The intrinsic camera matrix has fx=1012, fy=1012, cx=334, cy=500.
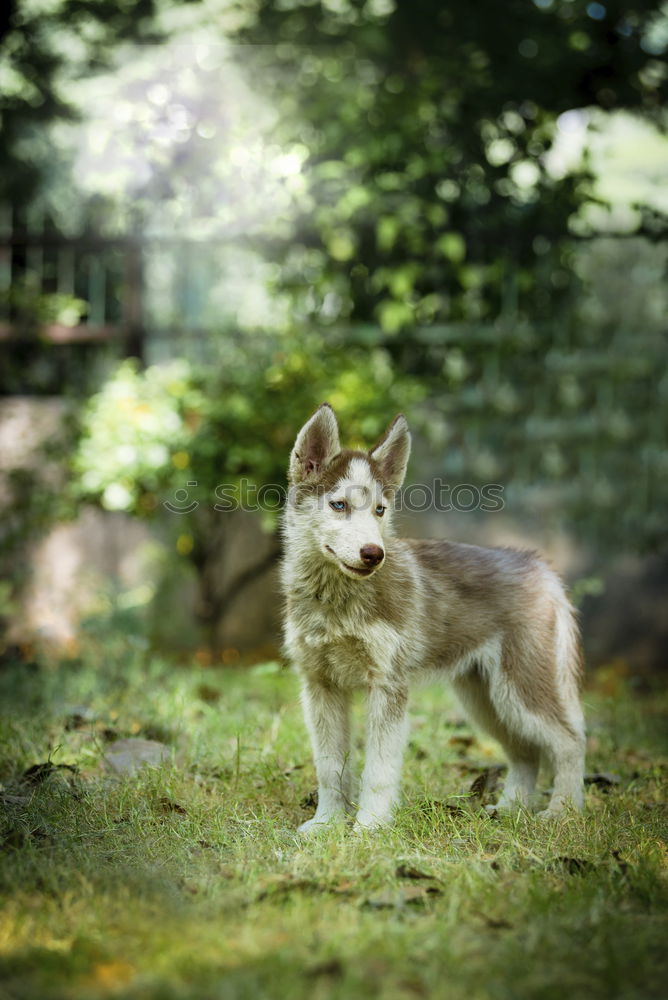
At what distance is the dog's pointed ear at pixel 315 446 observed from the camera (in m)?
3.99

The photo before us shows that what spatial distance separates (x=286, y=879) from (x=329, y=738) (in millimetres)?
995

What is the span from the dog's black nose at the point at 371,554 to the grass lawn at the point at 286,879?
0.94 m

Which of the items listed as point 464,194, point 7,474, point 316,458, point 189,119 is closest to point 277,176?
point 189,119

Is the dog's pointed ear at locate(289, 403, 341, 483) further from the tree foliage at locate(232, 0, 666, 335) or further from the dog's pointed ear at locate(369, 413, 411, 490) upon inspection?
the tree foliage at locate(232, 0, 666, 335)

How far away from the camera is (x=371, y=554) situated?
3.67 metres

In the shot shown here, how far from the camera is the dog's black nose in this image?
368 centimetres

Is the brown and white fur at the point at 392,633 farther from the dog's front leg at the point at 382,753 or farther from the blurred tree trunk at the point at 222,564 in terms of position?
the blurred tree trunk at the point at 222,564

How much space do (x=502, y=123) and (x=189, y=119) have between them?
2.51 meters

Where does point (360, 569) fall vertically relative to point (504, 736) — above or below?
above

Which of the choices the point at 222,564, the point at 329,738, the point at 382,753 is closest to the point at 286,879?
the point at 382,753

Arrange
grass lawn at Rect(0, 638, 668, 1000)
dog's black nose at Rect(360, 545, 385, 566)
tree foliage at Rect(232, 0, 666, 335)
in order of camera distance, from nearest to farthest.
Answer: grass lawn at Rect(0, 638, 668, 1000) → dog's black nose at Rect(360, 545, 385, 566) → tree foliage at Rect(232, 0, 666, 335)

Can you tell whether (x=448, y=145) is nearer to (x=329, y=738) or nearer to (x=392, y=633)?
(x=392, y=633)

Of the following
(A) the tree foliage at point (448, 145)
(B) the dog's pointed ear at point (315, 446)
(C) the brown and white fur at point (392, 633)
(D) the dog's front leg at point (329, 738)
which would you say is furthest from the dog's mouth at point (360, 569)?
(A) the tree foliage at point (448, 145)

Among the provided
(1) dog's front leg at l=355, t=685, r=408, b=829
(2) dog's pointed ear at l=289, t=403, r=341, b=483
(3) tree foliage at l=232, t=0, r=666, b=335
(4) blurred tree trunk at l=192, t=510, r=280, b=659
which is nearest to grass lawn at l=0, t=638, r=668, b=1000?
(1) dog's front leg at l=355, t=685, r=408, b=829
